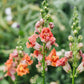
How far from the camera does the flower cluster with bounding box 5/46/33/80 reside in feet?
6.79

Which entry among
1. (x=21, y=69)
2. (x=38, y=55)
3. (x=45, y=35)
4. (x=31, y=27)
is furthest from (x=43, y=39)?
(x=31, y=27)

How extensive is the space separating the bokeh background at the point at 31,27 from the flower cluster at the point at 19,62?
87 cm

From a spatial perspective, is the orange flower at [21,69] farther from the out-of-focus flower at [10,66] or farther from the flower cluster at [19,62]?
the out-of-focus flower at [10,66]

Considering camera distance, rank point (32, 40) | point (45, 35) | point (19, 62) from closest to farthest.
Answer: point (45, 35) < point (32, 40) < point (19, 62)

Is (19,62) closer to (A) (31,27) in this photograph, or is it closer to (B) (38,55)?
(B) (38,55)

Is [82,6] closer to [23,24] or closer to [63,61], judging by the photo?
[23,24]

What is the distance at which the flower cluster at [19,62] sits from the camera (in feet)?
6.79

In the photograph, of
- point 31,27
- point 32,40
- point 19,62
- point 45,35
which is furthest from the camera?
point 31,27

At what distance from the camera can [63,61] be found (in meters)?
1.92

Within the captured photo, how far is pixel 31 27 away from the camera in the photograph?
150 inches

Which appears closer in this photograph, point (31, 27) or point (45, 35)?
point (45, 35)

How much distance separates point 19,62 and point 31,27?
166 centimetres

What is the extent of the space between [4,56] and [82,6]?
Result: 174 cm

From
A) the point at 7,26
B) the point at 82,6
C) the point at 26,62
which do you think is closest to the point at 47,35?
the point at 26,62
